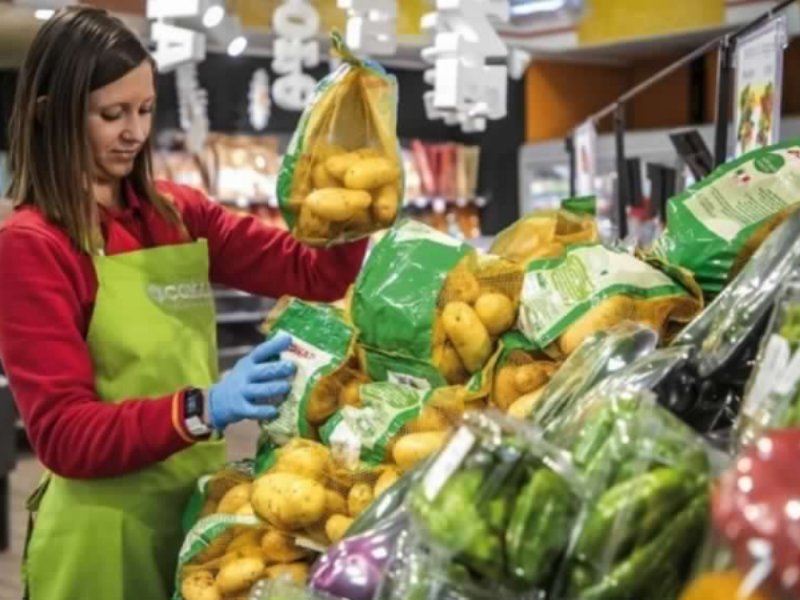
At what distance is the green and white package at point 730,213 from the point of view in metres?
1.46

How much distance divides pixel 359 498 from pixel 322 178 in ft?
1.93

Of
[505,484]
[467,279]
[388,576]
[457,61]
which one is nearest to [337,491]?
[467,279]

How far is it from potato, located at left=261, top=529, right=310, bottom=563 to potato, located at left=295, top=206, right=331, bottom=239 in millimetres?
522

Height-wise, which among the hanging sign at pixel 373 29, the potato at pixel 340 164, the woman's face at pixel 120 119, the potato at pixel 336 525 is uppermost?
the hanging sign at pixel 373 29

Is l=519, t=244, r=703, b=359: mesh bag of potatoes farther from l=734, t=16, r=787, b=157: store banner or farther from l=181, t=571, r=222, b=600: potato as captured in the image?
l=734, t=16, r=787, b=157: store banner

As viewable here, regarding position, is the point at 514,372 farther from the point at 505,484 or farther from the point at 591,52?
the point at 591,52

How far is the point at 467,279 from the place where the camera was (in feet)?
5.36


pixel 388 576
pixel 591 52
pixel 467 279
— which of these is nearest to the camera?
pixel 388 576

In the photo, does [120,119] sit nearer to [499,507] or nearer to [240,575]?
[240,575]

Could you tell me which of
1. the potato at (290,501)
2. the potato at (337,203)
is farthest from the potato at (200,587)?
the potato at (337,203)

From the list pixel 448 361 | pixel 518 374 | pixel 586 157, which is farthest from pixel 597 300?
pixel 586 157

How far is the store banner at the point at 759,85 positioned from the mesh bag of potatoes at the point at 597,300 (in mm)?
1007

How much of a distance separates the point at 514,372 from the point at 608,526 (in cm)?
64

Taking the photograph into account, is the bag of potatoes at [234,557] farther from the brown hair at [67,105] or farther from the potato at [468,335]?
the brown hair at [67,105]
